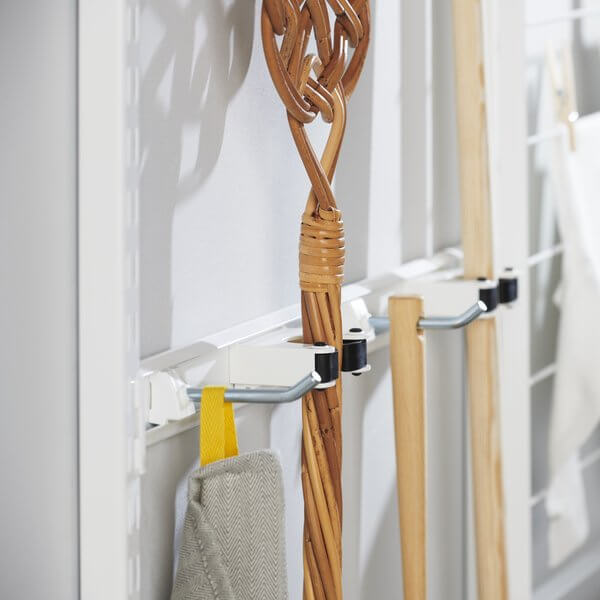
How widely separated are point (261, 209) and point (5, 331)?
0.28 meters

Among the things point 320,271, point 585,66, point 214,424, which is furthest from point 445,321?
point 585,66

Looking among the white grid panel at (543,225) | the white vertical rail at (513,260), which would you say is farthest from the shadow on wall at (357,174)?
the white grid panel at (543,225)

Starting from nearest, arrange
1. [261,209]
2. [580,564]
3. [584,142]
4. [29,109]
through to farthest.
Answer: [29,109]
[261,209]
[584,142]
[580,564]

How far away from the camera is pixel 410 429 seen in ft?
3.18

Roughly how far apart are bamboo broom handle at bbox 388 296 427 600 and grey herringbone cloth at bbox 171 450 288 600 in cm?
27

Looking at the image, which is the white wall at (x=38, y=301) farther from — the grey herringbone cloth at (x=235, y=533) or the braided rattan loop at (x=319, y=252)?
the braided rattan loop at (x=319, y=252)

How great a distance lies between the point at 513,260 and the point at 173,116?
737mm

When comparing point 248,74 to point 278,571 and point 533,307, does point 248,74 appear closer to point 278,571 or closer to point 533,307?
point 278,571

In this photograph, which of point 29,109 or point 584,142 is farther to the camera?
point 584,142

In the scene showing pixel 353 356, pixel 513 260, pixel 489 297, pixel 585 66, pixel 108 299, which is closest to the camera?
pixel 108 299

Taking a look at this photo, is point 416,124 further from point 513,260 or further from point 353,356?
point 353,356

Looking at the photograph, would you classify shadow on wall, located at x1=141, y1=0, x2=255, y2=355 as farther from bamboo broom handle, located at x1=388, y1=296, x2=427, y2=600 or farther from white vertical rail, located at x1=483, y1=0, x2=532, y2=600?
white vertical rail, located at x1=483, y1=0, x2=532, y2=600

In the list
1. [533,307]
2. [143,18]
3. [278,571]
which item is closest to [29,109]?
[143,18]

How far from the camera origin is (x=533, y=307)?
144 cm
